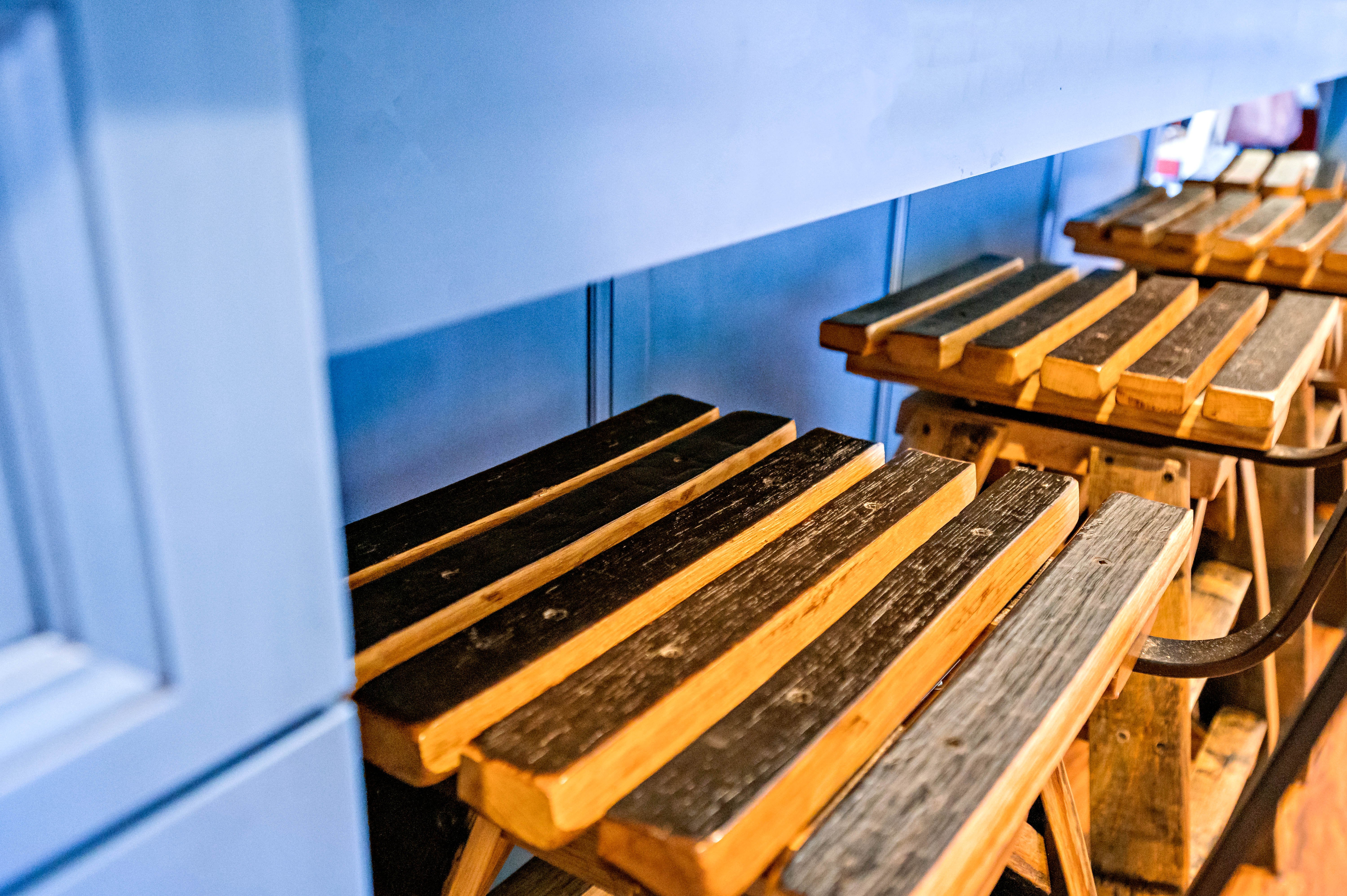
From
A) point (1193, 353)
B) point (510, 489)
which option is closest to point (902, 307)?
point (1193, 353)

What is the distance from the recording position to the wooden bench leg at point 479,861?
0.85 metres

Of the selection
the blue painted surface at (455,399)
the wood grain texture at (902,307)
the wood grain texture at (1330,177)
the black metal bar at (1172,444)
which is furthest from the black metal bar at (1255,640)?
the wood grain texture at (1330,177)

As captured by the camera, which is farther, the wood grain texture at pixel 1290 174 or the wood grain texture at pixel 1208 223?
the wood grain texture at pixel 1290 174

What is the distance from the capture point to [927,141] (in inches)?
36.7

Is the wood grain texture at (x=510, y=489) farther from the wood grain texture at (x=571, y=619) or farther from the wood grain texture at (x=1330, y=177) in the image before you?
the wood grain texture at (x=1330, y=177)


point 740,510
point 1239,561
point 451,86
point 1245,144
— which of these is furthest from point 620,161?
point 1245,144

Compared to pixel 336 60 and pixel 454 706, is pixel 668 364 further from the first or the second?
pixel 336 60

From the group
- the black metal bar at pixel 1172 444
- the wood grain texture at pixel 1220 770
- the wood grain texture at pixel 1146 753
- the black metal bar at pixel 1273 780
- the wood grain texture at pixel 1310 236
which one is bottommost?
the wood grain texture at pixel 1220 770

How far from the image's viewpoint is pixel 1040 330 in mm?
1720

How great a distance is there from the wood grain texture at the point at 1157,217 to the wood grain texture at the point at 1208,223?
2 cm

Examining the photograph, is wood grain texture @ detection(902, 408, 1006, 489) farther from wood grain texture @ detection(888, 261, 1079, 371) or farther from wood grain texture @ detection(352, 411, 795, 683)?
wood grain texture @ detection(352, 411, 795, 683)

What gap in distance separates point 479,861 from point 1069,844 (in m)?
0.64

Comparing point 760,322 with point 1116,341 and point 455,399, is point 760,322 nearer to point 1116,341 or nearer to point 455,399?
point 1116,341

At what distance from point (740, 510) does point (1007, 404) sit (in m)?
0.78
